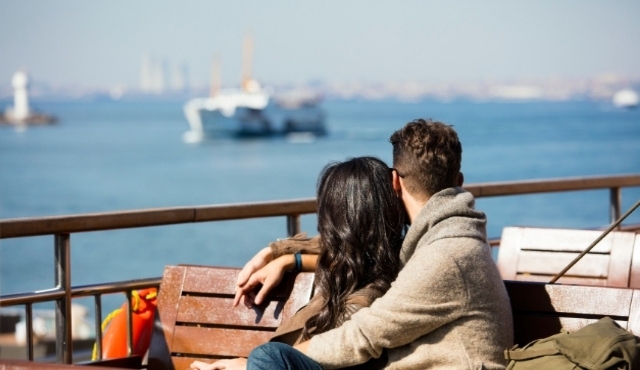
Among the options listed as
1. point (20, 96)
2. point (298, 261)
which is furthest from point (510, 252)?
point (20, 96)

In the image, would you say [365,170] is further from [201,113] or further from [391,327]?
[201,113]

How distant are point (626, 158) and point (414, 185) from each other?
8889cm

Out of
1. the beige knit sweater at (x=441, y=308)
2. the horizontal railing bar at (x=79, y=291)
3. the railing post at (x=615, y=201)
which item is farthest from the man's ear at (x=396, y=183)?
the railing post at (x=615, y=201)

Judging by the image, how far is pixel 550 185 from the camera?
627 cm

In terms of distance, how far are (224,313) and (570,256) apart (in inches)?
67.9

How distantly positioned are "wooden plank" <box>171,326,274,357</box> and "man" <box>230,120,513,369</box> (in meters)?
0.61

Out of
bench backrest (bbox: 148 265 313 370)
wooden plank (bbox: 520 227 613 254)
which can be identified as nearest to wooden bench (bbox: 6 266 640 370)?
bench backrest (bbox: 148 265 313 370)

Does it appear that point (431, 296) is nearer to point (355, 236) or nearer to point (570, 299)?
point (355, 236)

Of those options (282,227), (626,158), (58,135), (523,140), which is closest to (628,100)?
(523,140)

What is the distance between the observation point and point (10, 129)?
141 m

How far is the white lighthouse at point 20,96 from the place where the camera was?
124375 millimetres

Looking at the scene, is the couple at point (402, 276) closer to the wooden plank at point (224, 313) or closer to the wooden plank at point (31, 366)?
the wooden plank at point (224, 313)

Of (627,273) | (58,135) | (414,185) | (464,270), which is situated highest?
(414,185)

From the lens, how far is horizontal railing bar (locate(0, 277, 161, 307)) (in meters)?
4.23
